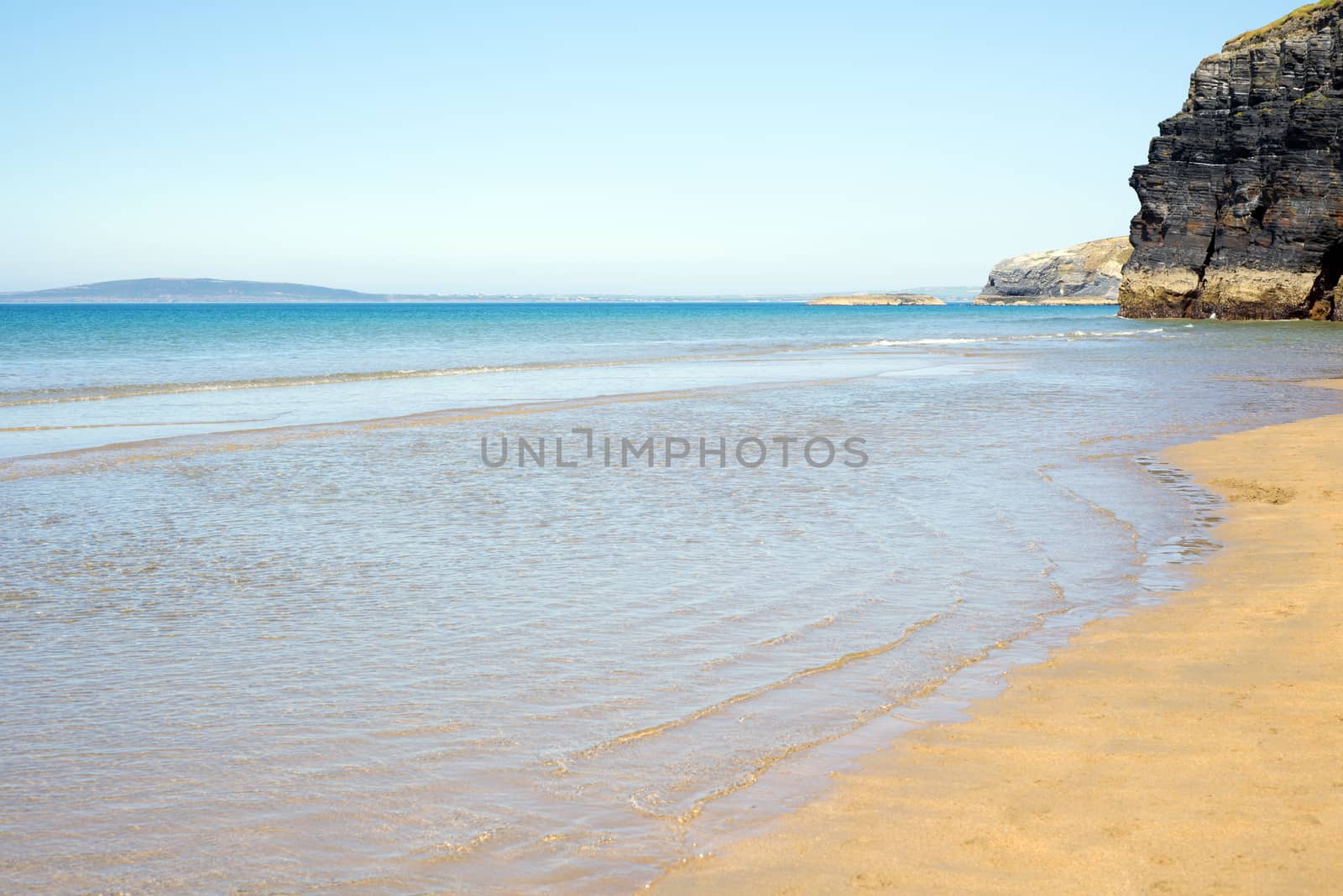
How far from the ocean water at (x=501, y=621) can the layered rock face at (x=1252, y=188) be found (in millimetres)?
49990

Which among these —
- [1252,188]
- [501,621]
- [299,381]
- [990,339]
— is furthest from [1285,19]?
[501,621]

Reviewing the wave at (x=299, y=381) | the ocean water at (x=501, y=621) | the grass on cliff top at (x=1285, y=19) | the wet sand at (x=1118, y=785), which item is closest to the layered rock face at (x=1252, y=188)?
the grass on cliff top at (x=1285, y=19)

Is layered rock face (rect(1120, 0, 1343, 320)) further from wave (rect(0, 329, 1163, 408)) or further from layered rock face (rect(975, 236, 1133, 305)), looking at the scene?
layered rock face (rect(975, 236, 1133, 305))

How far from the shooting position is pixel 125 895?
3.46m

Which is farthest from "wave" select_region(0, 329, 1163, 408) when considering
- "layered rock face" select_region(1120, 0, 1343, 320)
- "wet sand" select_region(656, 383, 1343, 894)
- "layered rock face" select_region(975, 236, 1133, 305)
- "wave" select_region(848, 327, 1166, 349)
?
"layered rock face" select_region(975, 236, 1133, 305)

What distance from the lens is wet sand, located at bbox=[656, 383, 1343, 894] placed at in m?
3.48

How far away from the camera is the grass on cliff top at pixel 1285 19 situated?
65.9m

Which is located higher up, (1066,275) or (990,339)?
(1066,275)

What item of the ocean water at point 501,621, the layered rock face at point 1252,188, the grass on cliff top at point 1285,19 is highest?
the grass on cliff top at point 1285,19

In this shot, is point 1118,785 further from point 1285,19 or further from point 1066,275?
point 1066,275

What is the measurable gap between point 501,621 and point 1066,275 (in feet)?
548

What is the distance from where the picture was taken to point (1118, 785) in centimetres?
411

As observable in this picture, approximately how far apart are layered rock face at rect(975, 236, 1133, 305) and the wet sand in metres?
155

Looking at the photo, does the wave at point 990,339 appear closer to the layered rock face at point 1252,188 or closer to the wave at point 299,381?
the wave at point 299,381
